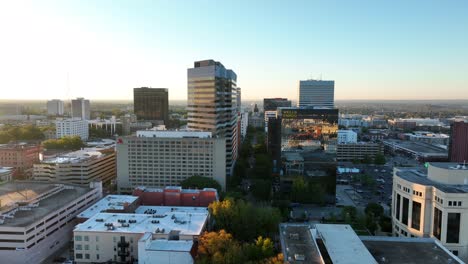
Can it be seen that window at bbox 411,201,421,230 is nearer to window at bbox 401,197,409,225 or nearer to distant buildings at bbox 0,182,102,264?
window at bbox 401,197,409,225

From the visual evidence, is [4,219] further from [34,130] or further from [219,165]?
[34,130]

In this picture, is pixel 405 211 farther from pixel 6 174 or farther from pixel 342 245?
pixel 6 174

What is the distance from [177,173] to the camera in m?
53.3

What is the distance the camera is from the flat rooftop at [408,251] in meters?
26.8

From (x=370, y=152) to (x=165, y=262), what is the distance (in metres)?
72.2

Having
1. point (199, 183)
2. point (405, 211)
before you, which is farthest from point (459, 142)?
point (199, 183)

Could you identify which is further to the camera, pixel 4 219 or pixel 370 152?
pixel 370 152

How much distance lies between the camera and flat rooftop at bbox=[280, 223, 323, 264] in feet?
85.2

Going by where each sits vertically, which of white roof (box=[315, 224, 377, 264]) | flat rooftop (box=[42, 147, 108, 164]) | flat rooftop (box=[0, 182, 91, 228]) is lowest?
white roof (box=[315, 224, 377, 264])

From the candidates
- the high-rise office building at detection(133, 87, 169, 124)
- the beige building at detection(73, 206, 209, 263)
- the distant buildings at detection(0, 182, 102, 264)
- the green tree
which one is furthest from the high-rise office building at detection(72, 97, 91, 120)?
the beige building at detection(73, 206, 209, 263)

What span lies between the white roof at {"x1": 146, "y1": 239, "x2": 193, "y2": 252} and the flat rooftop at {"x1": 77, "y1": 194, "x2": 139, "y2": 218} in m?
10.8

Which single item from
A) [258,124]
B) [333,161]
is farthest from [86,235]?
[258,124]

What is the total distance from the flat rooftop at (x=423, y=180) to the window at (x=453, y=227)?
7.29 feet

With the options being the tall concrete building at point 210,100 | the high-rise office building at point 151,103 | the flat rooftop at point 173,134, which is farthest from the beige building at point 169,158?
the high-rise office building at point 151,103
